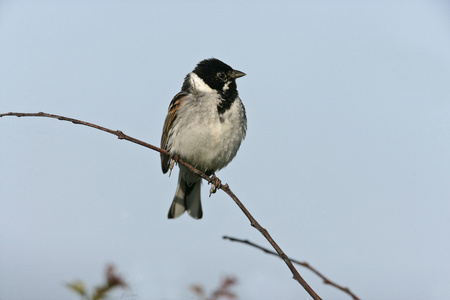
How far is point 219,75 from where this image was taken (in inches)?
269

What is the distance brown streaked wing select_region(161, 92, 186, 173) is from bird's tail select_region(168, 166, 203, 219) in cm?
53

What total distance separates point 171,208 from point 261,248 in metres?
5.16

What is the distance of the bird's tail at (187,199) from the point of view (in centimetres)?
722

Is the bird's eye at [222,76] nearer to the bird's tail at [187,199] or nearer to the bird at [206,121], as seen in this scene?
the bird at [206,121]

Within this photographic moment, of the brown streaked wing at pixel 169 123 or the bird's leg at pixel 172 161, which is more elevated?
the brown streaked wing at pixel 169 123

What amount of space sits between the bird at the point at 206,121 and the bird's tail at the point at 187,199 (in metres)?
0.19

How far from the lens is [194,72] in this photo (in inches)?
280

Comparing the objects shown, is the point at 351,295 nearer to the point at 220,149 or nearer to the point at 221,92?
the point at 220,149

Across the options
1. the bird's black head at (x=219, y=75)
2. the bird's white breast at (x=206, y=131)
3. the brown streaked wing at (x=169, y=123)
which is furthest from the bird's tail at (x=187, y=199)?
the bird's black head at (x=219, y=75)

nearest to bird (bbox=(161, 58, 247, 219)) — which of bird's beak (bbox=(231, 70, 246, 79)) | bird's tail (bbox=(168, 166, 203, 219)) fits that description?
Answer: bird's beak (bbox=(231, 70, 246, 79))

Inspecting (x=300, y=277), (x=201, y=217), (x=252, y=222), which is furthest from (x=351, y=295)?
(x=201, y=217)

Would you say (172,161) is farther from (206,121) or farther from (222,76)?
(222,76)

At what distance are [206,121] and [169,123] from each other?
0.66 metres

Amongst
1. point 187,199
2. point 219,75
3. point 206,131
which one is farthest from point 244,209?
point 187,199
